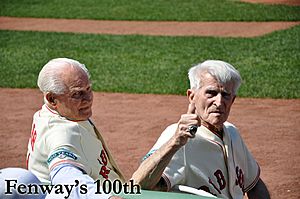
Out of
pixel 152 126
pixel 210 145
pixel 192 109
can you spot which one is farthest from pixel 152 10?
pixel 192 109

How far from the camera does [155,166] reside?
4.08 meters

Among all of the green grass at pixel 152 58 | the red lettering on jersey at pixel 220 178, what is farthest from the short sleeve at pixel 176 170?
the green grass at pixel 152 58

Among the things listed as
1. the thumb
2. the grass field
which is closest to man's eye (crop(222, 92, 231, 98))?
the thumb

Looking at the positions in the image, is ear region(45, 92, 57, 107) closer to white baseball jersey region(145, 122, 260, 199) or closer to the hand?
white baseball jersey region(145, 122, 260, 199)

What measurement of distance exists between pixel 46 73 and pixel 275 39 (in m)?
10.7

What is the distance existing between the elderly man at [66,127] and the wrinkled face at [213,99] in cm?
58

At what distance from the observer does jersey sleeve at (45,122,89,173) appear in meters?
4.08

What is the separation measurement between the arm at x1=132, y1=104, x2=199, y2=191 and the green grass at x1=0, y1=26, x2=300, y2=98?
662 centimetres

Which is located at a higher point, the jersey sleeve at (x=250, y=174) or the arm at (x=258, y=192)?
the jersey sleeve at (x=250, y=174)

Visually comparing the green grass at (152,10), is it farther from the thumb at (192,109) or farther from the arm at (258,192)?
the thumb at (192,109)

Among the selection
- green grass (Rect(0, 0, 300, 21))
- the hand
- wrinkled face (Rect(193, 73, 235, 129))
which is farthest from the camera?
green grass (Rect(0, 0, 300, 21))

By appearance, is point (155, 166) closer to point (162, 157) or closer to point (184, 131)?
point (162, 157)

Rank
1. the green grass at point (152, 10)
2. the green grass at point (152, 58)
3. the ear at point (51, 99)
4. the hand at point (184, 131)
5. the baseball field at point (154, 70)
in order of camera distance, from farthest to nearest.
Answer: the green grass at point (152, 10) → the green grass at point (152, 58) → the baseball field at point (154, 70) → the ear at point (51, 99) → the hand at point (184, 131)

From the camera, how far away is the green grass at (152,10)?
18062 millimetres
